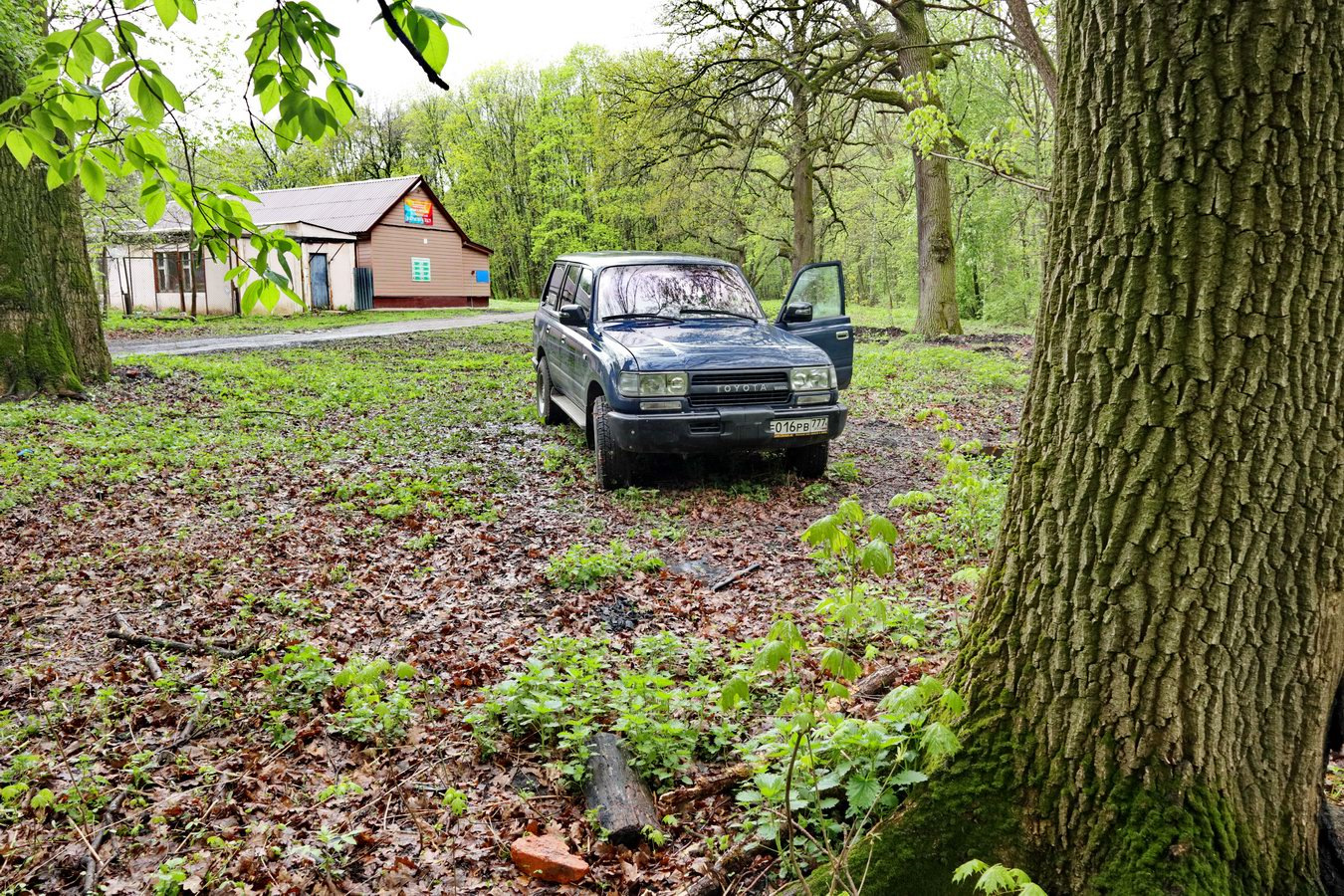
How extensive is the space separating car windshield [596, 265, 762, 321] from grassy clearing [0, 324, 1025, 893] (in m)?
1.51

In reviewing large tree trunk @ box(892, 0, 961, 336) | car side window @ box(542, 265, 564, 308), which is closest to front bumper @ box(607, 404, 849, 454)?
car side window @ box(542, 265, 564, 308)

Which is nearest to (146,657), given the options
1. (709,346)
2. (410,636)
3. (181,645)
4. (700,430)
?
(181,645)

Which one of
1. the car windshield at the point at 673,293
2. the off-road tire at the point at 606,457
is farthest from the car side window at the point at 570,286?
the off-road tire at the point at 606,457

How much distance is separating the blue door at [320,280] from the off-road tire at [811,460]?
2979 cm

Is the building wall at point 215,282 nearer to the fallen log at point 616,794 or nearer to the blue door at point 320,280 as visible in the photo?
the blue door at point 320,280

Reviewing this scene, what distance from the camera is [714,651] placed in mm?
4344

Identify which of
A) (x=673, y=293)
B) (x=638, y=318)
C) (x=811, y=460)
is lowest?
(x=811, y=460)

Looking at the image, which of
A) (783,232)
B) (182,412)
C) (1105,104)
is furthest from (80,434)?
(783,232)

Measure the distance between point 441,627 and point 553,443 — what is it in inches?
188

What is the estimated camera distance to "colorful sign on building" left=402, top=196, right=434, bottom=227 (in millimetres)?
35875

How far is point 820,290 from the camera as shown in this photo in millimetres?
9586

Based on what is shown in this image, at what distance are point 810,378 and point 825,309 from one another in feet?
8.60

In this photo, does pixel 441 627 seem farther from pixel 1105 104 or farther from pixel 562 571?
pixel 1105 104

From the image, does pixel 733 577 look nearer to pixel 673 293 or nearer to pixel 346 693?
pixel 346 693
